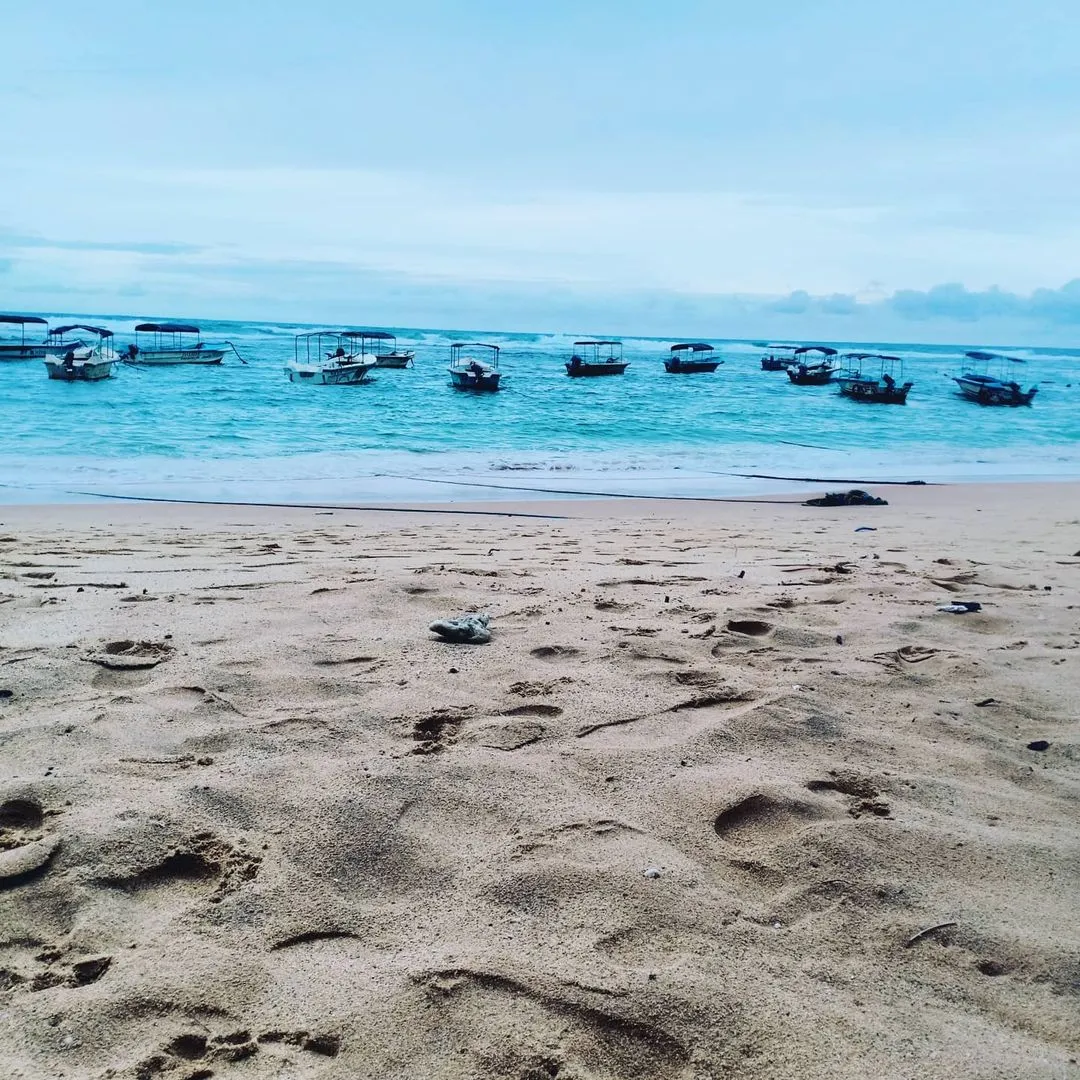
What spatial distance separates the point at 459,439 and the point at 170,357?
28564 mm

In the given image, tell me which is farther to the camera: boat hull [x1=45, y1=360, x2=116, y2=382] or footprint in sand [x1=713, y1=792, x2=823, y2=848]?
boat hull [x1=45, y1=360, x2=116, y2=382]

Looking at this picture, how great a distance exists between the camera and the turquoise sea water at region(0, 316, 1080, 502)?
12.8 meters

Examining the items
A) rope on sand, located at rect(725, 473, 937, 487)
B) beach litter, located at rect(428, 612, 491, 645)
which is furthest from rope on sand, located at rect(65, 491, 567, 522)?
rope on sand, located at rect(725, 473, 937, 487)

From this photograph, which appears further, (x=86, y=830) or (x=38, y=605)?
(x=38, y=605)

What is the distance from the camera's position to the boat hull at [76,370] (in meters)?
32.9

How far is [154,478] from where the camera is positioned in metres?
12.8

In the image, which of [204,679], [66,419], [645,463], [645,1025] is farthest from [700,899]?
[66,419]

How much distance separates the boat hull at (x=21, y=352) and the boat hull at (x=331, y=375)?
1265cm

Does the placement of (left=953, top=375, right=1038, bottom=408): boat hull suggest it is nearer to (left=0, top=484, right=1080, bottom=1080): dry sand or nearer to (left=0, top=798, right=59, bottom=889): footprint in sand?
(left=0, top=484, right=1080, bottom=1080): dry sand

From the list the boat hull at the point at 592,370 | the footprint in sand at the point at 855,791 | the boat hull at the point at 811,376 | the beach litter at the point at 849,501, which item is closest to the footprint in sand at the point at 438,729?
the footprint in sand at the point at 855,791

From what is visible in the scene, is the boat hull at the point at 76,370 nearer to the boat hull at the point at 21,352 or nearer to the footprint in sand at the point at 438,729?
the boat hull at the point at 21,352

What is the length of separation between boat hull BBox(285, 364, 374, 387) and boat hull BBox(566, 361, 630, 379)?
11655 mm

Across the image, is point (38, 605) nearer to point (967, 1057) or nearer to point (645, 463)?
point (967, 1057)

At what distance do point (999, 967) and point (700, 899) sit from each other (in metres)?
0.64
